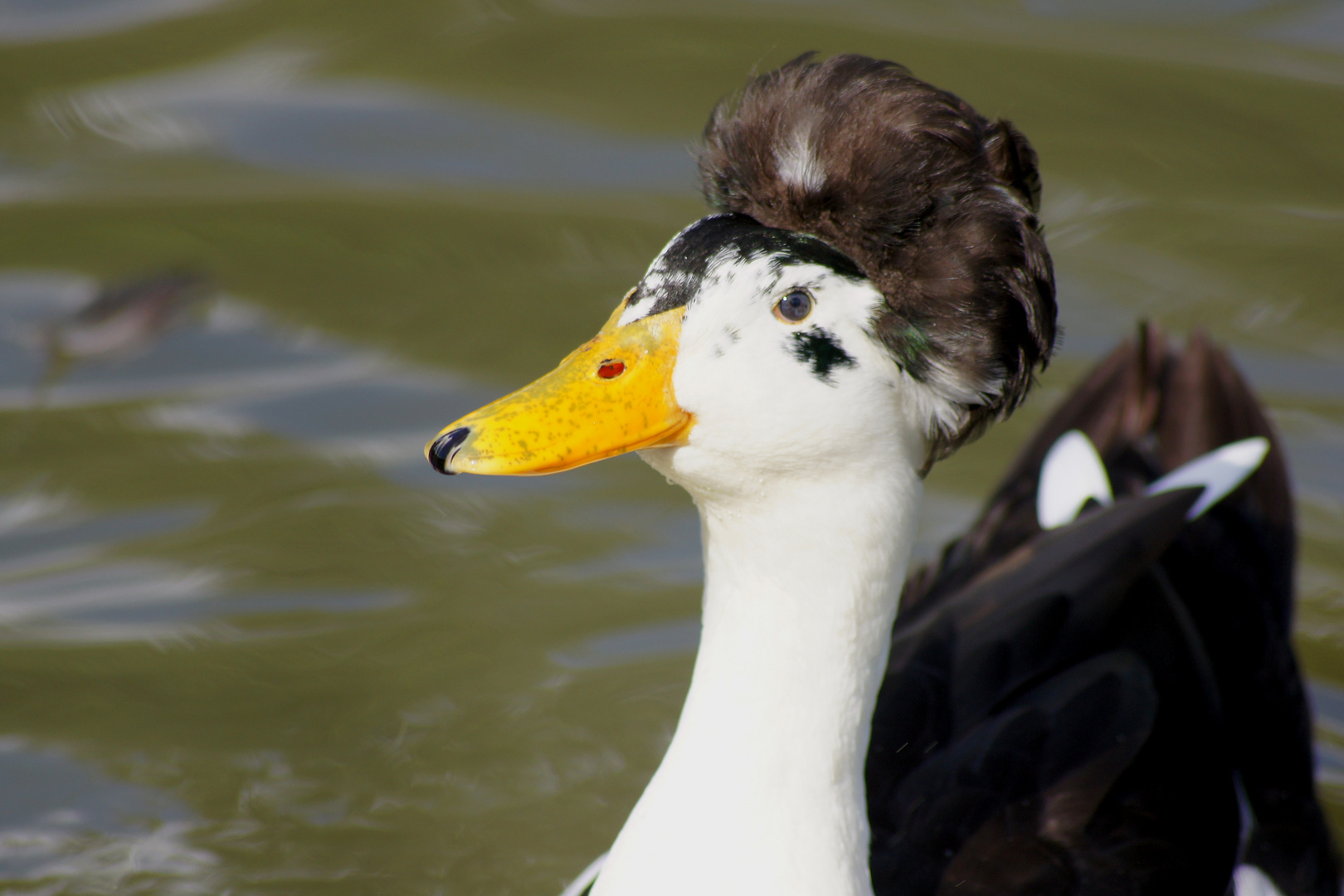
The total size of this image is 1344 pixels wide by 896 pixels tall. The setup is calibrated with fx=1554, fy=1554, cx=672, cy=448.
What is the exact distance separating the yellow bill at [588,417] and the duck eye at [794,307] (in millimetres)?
143

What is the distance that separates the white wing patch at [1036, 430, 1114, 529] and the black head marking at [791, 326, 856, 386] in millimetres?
1515

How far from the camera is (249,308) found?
5.20 meters

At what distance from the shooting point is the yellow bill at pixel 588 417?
2.20m

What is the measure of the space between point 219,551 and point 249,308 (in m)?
1.20

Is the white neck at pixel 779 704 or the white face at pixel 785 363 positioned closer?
the white face at pixel 785 363

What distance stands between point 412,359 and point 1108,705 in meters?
2.74

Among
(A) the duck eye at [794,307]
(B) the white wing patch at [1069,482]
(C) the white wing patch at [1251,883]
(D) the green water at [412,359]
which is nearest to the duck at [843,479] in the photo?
(A) the duck eye at [794,307]

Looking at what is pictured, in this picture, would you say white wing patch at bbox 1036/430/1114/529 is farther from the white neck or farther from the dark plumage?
the white neck

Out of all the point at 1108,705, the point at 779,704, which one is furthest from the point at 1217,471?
the point at 779,704

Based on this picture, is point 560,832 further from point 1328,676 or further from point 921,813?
point 1328,676

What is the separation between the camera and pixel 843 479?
2260 millimetres

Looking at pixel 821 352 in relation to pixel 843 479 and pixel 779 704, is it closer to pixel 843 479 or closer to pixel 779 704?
pixel 843 479

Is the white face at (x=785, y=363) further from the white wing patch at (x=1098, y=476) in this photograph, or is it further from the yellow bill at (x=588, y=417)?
the white wing patch at (x=1098, y=476)

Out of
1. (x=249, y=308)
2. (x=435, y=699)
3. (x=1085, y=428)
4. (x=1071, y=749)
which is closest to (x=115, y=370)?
(x=249, y=308)
